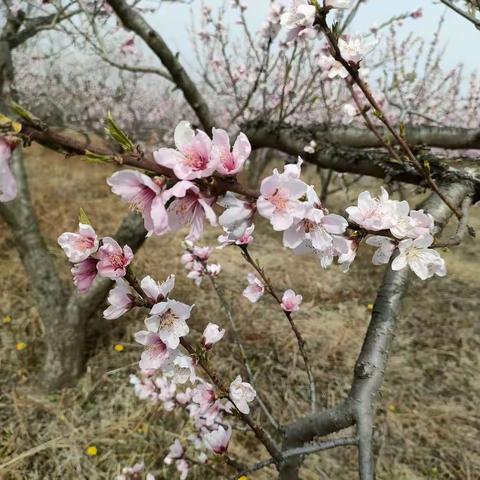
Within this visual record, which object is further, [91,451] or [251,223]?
[91,451]

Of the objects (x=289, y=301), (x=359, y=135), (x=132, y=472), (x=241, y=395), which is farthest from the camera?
(x=359, y=135)

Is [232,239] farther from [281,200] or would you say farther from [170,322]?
[170,322]

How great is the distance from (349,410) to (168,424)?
2.00m

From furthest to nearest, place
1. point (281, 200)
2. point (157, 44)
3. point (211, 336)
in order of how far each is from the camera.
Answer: point (157, 44), point (211, 336), point (281, 200)

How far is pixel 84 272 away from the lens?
812mm

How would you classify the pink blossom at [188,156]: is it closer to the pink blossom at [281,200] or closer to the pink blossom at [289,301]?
the pink blossom at [281,200]

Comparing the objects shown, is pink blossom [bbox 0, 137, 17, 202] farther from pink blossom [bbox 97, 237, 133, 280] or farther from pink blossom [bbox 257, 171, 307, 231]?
pink blossom [bbox 257, 171, 307, 231]

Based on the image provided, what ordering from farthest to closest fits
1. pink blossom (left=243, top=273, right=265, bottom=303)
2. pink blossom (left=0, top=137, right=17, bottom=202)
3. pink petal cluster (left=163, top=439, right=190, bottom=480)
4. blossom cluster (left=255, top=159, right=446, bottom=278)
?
pink petal cluster (left=163, top=439, right=190, bottom=480), pink blossom (left=243, top=273, right=265, bottom=303), blossom cluster (left=255, top=159, right=446, bottom=278), pink blossom (left=0, top=137, right=17, bottom=202)

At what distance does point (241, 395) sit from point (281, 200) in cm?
80

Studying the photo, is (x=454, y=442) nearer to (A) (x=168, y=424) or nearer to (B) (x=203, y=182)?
(A) (x=168, y=424)

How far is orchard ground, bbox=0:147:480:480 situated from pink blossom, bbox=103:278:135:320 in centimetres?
125

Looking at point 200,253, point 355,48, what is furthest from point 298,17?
point 200,253

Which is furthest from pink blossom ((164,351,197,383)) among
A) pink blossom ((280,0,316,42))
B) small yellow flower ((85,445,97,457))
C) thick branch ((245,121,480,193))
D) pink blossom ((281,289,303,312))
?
small yellow flower ((85,445,97,457))

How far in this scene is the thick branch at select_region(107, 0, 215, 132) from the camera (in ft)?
8.27
